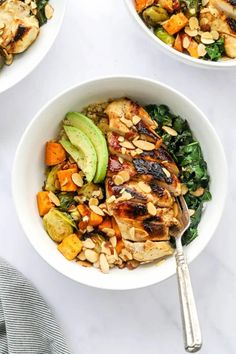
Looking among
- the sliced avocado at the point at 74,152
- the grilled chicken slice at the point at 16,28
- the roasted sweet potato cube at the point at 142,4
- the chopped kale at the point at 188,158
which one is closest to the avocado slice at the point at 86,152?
the sliced avocado at the point at 74,152

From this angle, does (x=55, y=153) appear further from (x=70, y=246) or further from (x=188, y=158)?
(x=188, y=158)

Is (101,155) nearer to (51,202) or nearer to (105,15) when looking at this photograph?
(51,202)

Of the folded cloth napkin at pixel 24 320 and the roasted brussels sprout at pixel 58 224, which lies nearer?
the roasted brussels sprout at pixel 58 224

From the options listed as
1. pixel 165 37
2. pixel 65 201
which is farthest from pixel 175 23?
pixel 65 201

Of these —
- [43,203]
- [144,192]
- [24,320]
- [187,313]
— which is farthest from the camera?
[24,320]

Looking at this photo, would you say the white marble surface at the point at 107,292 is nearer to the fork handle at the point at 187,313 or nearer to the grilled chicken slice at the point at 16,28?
the grilled chicken slice at the point at 16,28

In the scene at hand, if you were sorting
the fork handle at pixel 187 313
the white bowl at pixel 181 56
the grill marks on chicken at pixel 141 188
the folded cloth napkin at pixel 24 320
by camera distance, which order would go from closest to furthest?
the fork handle at pixel 187 313 < the grill marks on chicken at pixel 141 188 < the white bowl at pixel 181 56 < the folded cloth napkin at pixel 24 320

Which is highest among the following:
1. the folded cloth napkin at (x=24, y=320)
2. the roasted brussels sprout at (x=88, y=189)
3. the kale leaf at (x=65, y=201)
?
the roasted brussels sprout at (x=88, y=189)
